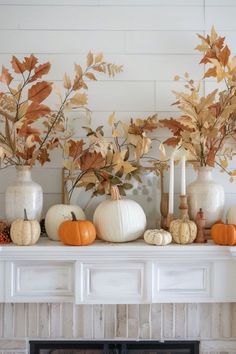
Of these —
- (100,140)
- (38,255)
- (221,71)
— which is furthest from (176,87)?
(38,255)

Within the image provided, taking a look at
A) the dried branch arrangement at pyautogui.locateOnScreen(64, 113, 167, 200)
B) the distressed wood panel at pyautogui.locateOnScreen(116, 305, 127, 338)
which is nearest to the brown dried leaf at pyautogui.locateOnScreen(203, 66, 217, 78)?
the dried branch arrangement at pyautogui.locateOnScreen(64, 113, 167, 200)

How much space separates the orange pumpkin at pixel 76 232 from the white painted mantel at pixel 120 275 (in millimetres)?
37

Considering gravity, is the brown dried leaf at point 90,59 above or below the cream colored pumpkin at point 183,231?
above

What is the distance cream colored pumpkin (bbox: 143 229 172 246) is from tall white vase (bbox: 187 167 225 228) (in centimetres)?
18

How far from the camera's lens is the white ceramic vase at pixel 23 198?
1.67m

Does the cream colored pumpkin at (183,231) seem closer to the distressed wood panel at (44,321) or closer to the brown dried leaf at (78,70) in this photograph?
the distressed wood panel at (44,321)

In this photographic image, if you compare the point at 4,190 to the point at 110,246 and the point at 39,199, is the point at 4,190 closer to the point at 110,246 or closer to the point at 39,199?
the point at 39,199

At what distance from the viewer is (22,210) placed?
1.68 m

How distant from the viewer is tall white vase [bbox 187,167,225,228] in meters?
1.70

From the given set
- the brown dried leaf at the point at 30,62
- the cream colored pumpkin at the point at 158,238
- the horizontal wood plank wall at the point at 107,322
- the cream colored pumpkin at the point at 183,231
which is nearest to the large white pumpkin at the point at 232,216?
the cream colored pumpkin at the point at 183,231

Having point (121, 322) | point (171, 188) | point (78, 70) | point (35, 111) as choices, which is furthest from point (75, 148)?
point (121, 322)

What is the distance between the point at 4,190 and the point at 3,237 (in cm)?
28

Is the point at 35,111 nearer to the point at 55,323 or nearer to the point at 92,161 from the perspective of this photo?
the point at 92,161

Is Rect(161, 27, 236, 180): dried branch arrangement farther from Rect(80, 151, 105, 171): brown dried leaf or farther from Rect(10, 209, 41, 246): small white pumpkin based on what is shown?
Rect(10, 209, 41, 246): small white pumpkin
